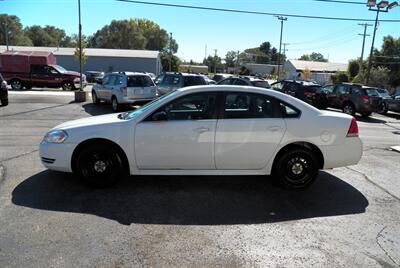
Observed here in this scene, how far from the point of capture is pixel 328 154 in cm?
543

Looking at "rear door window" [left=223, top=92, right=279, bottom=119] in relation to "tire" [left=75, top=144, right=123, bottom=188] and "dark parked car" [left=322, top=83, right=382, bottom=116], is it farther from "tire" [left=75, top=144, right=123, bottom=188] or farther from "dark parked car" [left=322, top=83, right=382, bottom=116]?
"dark parked car" [left=322, top=83, right=382, bottom=116]

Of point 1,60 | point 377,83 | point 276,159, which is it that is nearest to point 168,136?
point 276,159

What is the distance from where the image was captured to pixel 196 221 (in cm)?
430

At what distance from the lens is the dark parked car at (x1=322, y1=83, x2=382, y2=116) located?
18.0 meters

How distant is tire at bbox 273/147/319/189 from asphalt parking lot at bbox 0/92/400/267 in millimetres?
177

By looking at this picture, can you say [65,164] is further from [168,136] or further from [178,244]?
[178,244]

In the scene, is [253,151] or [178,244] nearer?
[178,244]

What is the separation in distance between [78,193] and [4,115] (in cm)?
946

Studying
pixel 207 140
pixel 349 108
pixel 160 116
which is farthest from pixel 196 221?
pixel 349 108

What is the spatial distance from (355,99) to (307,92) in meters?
3.38

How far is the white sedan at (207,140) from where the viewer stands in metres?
5.11

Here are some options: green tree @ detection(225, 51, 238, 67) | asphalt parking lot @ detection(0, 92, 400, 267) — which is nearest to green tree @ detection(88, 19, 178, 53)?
green tree @ detection(225, 51, 238, 67)

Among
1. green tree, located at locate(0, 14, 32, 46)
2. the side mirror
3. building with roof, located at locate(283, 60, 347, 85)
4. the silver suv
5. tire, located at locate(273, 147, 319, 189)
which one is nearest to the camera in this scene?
the side mirror

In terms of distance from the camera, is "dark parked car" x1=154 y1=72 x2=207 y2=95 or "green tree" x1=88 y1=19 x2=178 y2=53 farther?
"green tree" x1=88 y1=19 x2=178 y2=53
